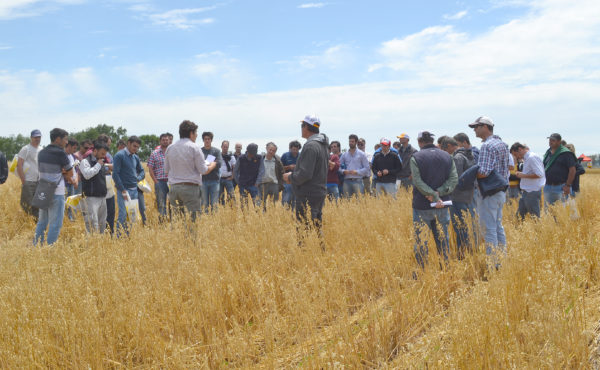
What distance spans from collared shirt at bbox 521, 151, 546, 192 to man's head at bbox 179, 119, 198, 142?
18.6 ft

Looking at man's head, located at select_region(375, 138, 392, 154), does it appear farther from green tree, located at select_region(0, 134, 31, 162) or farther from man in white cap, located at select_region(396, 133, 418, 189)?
green tree, located at select_region(0, 134, 31, 162)

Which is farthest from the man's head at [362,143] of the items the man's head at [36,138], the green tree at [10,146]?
the green tree at [10,146]

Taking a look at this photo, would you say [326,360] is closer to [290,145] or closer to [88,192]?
[88,192]

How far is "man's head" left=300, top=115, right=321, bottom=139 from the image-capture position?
5.87m

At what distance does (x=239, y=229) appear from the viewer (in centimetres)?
604

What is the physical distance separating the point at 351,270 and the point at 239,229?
79.8 inches

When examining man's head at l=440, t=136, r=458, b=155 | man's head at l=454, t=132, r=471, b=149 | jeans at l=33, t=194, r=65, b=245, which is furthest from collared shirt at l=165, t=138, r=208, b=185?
man's head at l=454, t=132, r=471, b=149

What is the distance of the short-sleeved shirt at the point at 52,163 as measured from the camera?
655 cm

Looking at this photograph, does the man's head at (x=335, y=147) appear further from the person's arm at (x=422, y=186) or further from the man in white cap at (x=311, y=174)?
the person's arm at (x=422, y=186)

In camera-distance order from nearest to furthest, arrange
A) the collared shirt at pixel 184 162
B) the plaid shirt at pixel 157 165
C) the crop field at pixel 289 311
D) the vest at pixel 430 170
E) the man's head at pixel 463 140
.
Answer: the crop field at pixel 289 311 → the vest at pixel 430 170 → the collared shirt at pixel 184 162 → the man's head at pixel 463 140 → the plaid shirt at pixel 157 165

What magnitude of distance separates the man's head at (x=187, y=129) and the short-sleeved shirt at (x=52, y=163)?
1.80m

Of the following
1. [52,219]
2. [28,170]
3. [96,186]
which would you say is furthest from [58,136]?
[28,170]

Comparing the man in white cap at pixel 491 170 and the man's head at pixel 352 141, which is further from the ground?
the man's head at pixel 352 141

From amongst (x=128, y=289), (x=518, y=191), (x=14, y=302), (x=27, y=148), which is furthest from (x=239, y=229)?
(x=518, y=191)
